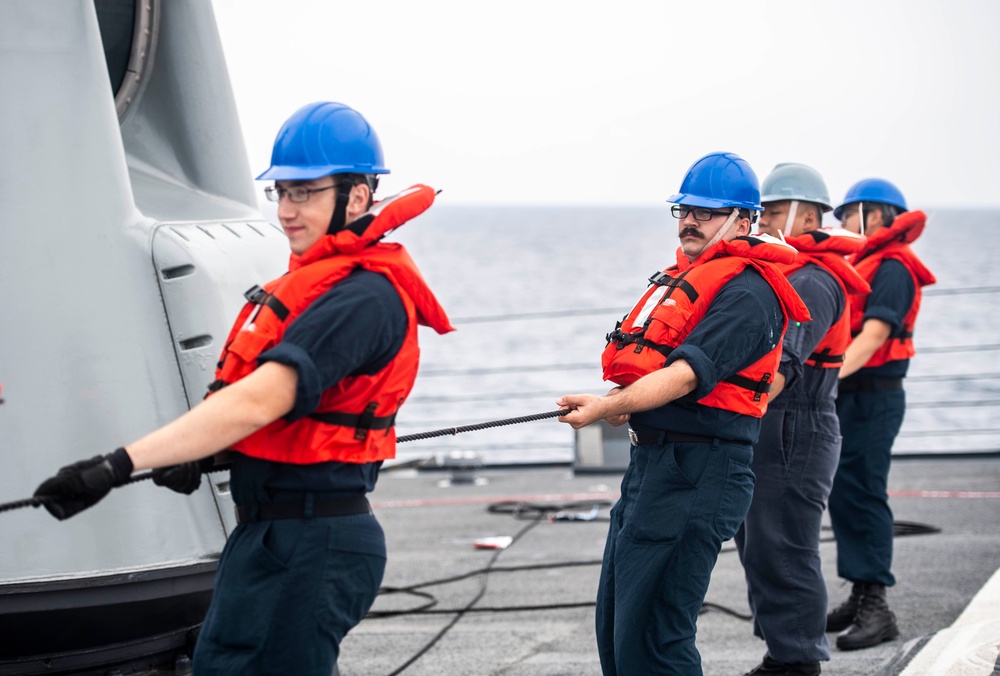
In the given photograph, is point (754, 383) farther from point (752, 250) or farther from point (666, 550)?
point (666, 550)

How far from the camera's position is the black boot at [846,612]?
6234mm

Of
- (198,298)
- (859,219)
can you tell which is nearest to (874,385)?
(859,219)

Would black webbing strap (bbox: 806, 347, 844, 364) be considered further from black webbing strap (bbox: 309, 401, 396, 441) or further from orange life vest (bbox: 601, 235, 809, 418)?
black webbing strap (bbox: 309, 401, 396, 441)

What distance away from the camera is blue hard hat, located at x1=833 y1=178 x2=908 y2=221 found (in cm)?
680

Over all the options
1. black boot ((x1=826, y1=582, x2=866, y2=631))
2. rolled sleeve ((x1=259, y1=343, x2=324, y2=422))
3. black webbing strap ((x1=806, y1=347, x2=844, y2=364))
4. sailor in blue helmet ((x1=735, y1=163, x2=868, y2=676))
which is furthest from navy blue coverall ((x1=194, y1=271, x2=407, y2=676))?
black boot ((x1=826, y1=582, x2=866, y2=631))

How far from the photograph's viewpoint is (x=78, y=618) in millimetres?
4180

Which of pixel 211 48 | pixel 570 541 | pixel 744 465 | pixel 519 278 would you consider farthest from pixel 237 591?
pixel 519 278

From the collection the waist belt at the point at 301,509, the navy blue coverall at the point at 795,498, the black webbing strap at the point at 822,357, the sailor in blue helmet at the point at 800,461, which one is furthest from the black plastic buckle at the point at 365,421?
the black webbing strap at the point at 822,357

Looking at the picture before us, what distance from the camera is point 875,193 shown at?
22.4ft

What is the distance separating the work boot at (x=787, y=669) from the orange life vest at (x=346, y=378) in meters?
2.56

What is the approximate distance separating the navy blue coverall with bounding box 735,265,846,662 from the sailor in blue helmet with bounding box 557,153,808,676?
914 millimetres

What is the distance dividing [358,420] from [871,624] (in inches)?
152

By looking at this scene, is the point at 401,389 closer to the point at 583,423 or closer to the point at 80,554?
the point at 583,423

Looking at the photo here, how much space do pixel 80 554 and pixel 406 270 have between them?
182 centimetres
